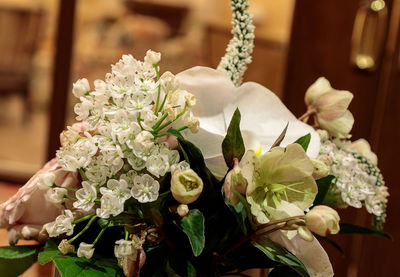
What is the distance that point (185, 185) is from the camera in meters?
0.58

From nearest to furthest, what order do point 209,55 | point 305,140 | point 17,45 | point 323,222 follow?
point 323,222, point 305,140, point 209,55, point 17,45

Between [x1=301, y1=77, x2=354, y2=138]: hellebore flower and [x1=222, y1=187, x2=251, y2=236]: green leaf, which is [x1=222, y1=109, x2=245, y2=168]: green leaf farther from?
[x1=301, y1=77, x2=354, y2=138]: hellebore flower

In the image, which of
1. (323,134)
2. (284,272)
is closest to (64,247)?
(284,272)

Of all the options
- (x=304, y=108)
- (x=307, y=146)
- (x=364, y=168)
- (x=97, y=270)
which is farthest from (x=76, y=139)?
(x=304, y=108)

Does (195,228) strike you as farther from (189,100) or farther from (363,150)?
(363,150)

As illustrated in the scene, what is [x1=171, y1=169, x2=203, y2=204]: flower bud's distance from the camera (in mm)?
570

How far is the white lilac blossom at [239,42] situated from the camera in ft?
2.33

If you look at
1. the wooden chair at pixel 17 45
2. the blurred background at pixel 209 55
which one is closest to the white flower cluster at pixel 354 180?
the blurred background at pixel 209 55

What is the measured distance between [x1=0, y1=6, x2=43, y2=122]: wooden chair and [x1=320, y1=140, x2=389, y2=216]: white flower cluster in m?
2.93

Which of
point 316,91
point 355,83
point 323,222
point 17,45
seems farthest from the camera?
point 17,45

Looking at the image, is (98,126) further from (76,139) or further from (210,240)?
(210,240)

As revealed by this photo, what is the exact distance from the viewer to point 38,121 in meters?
3.67

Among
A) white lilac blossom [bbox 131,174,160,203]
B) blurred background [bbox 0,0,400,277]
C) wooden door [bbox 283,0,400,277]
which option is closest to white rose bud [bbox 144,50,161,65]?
white lilac blossom [bbox 131,174,160,203]

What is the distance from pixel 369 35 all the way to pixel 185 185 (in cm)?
184
